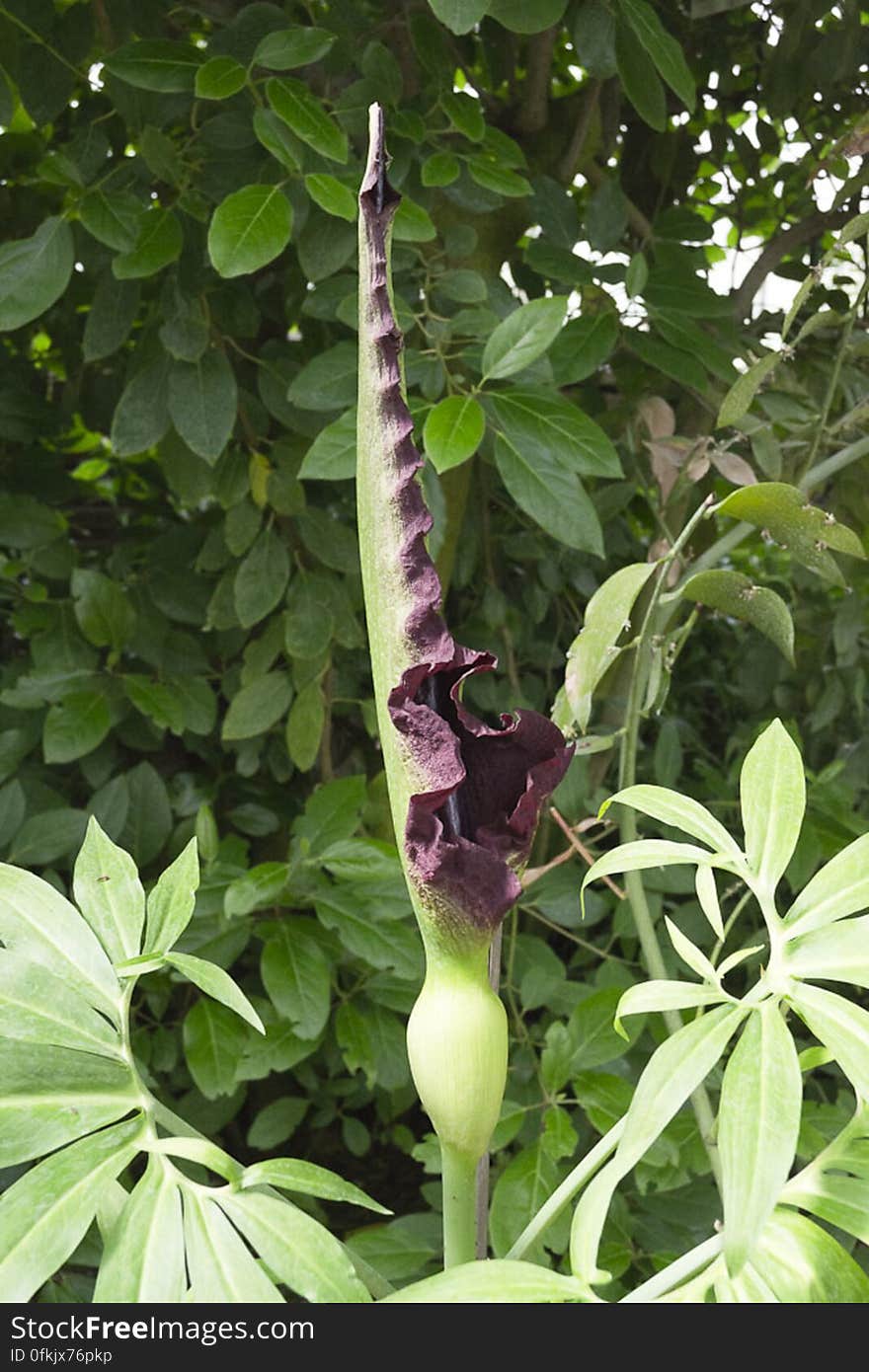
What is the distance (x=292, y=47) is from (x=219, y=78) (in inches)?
1.4

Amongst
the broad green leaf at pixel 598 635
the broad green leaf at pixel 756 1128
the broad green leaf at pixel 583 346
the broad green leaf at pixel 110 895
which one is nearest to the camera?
the broad green leaf at pixel 756 1128

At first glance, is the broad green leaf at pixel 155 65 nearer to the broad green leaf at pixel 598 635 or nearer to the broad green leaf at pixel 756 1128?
the broad green leaf at pixel 598 635

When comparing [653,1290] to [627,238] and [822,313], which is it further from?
[627,238]

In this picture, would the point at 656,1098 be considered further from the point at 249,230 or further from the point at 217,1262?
the point at 249,230

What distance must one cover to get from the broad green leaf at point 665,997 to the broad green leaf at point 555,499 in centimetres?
34

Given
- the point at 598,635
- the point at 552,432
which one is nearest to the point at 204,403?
the point at 552,432

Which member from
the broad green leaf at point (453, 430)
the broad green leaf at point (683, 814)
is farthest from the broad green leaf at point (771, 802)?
the broad green leaf at point (453, 430)

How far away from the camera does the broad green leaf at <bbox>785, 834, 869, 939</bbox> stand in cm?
29

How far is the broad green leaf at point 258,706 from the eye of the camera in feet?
2.43

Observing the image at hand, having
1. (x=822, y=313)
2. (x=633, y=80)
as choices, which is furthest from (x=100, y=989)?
(x=633, y=80)

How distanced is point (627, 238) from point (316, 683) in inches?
14.2

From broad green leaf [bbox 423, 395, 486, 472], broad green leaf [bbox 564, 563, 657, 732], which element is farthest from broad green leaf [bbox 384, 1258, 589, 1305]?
broad green leaf [bbox 423, 395, 486, 472]

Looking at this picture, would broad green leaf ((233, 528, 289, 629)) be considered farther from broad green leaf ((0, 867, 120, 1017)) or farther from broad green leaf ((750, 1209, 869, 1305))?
broad green leaf ((750, 1209, 869, 1305))

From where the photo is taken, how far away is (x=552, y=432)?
2.00ft
